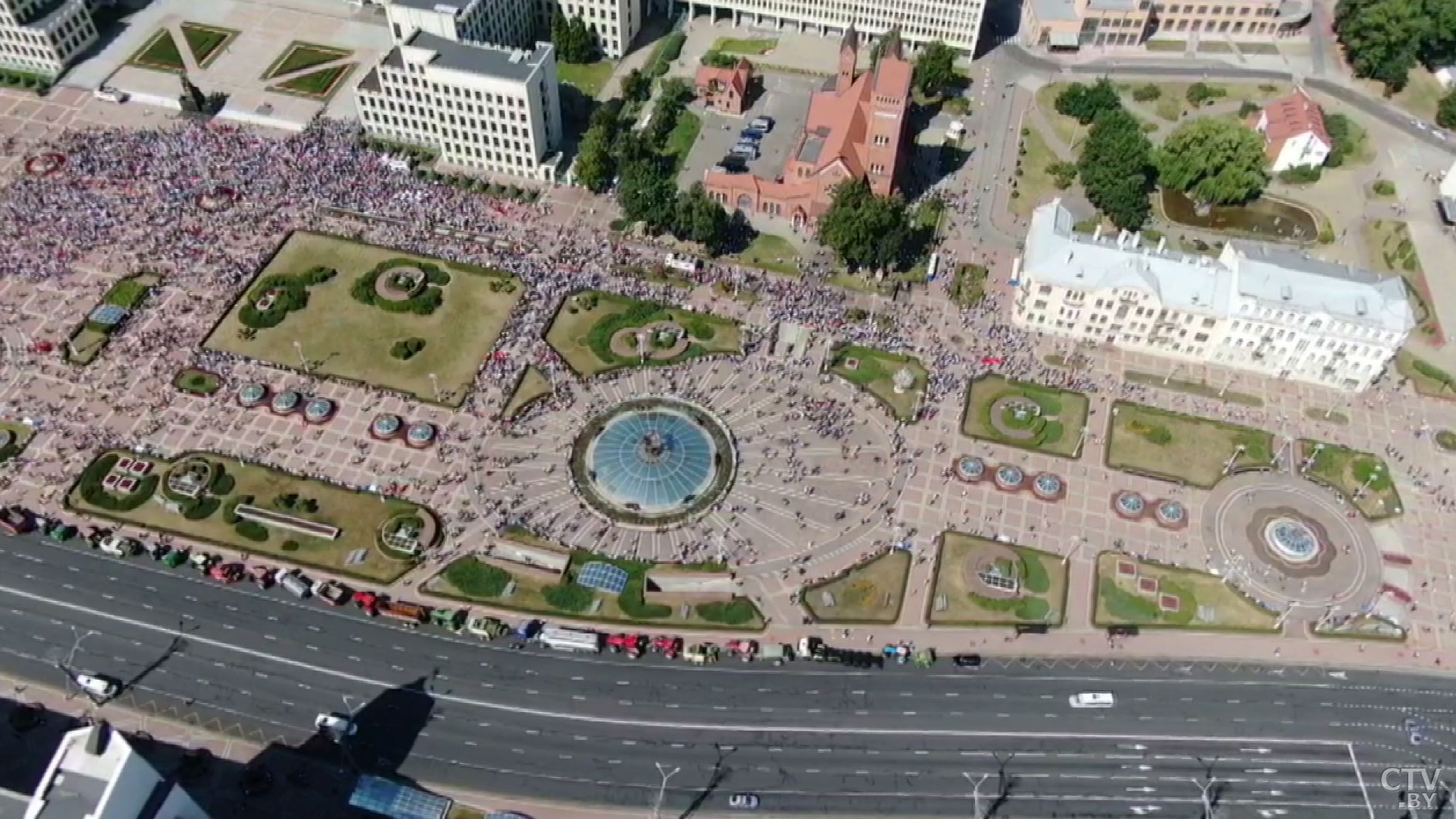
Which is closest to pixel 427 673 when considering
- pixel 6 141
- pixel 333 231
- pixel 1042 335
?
pixel 333 231

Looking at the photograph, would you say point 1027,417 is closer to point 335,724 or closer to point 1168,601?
point 1168,601

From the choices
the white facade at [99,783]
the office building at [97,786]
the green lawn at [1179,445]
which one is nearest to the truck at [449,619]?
the office building at [97,786]

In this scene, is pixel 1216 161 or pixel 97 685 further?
pixel 1216 161

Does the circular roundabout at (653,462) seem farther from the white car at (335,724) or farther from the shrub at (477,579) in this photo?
the white car at (335,724)

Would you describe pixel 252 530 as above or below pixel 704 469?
below

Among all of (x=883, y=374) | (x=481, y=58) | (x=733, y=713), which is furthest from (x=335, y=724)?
(x=481, y=58)

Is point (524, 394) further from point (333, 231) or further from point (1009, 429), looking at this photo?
point (1009, 429)
